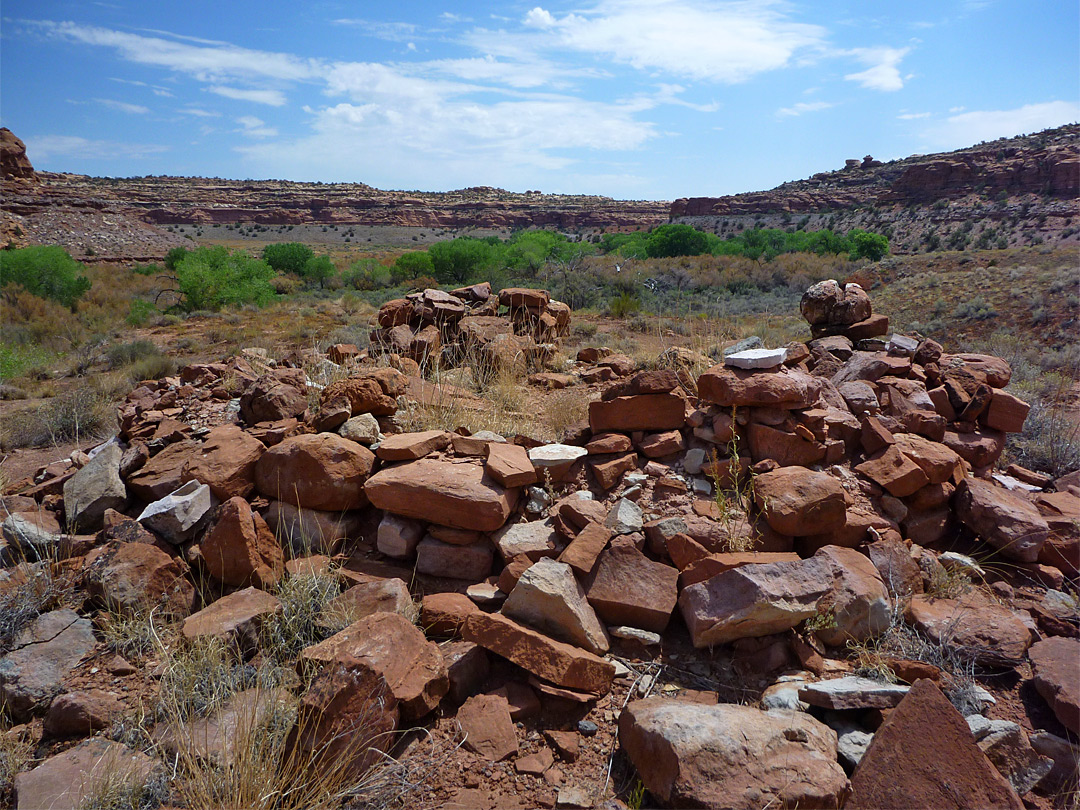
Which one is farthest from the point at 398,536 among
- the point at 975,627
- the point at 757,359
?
the point at 975,627

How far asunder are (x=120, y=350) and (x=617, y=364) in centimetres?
1068

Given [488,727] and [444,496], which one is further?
[444,496]

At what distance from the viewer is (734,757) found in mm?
2336

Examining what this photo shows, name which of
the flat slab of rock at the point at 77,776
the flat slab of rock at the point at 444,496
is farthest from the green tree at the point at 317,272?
the flat slab of rock at the point at 77,776

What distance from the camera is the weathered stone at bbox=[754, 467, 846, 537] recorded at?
148 inches

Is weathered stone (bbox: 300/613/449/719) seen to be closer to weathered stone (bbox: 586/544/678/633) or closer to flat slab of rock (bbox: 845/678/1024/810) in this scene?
weathered stone (bbox: 586/544/678/633)

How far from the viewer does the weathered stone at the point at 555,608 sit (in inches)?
125

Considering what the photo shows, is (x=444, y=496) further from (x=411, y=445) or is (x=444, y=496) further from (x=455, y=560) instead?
(x=411, y=445)

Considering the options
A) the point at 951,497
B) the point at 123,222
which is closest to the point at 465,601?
the point at 951,497

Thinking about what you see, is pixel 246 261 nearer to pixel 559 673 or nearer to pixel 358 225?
pixel 559 673

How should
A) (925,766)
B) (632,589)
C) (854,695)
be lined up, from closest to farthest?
(925,766), (854,695), (632,589)

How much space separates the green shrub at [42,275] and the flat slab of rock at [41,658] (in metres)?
21.1

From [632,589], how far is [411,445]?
6.12 ft

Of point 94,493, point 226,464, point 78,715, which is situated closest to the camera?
point 78,715
